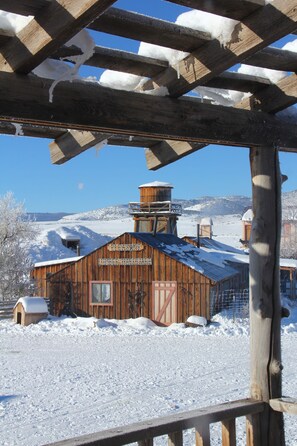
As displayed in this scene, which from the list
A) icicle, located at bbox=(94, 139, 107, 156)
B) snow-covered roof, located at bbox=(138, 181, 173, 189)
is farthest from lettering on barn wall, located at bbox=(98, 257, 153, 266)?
icicle, located at bbox=(94, 139, 107, 156)

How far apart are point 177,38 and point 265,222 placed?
1.64m

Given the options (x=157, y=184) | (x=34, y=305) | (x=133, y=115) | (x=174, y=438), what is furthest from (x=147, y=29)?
(x=157, y=184)

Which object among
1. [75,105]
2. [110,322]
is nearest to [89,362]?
[110,322]

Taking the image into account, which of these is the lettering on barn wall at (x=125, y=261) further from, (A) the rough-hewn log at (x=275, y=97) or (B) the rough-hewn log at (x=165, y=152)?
(A) the rough-hewn log at (x=275, y=97)

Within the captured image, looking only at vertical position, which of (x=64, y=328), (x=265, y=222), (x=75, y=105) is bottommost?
(x=64, y=328)

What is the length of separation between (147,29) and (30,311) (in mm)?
20354

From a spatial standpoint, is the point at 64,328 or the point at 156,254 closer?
the point at 64,328

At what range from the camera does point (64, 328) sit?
70.6ft

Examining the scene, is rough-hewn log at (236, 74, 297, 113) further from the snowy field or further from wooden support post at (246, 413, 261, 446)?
the snowy field

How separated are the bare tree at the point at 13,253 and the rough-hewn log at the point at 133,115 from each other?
26605 mm

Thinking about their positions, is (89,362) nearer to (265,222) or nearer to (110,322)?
(110,322)

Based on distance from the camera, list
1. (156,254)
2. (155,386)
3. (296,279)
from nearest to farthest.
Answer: (155,386), (156,254), (296,279)

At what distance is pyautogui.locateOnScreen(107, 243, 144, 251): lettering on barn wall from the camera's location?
76.5ft

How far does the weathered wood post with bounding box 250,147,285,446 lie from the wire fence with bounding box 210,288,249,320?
59.3ft
